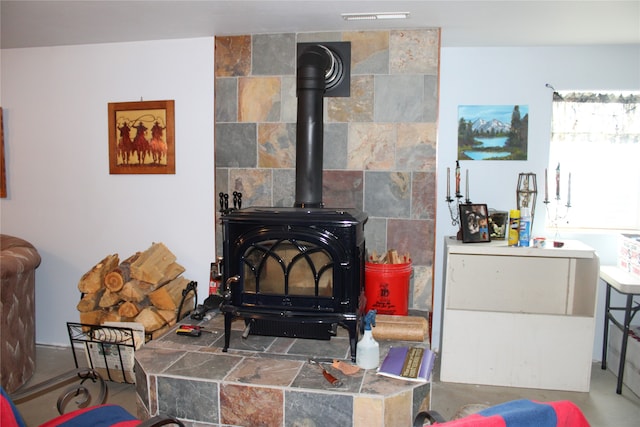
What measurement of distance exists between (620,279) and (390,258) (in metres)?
1.40

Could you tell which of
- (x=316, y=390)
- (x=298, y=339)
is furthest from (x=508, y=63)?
(x=316, y=390)

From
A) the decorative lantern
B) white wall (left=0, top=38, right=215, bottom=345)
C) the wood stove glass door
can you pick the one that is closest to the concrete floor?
white wall (left=0, top=38, right=215, bottom=345)

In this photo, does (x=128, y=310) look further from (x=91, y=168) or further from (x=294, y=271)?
(x=294, y=271)

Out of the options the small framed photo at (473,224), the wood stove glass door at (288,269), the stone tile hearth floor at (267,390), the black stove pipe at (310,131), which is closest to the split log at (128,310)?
the stone tile hearth floor at (267,390)

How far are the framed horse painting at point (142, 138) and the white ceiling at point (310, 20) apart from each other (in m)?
0.46

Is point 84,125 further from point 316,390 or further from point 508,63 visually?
point 508,63

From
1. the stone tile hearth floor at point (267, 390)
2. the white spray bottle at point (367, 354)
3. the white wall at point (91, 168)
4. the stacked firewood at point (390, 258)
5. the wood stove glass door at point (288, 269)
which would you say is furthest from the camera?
the white wall at point (91, 168)

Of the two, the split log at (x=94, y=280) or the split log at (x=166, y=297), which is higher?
the split log at (x=94, y=280)

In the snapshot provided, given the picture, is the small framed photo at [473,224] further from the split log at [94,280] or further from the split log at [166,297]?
the split log at [94,280]

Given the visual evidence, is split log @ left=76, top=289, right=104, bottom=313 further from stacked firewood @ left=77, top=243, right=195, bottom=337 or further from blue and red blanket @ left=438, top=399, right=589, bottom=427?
blue and red blanket @ left=438, top=399, right=589, bottom=427

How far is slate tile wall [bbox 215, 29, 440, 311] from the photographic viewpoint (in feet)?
9.68

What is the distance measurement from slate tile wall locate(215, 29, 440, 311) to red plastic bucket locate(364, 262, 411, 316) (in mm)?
238

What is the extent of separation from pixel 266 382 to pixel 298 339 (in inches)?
21.7

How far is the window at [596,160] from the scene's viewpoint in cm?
329
